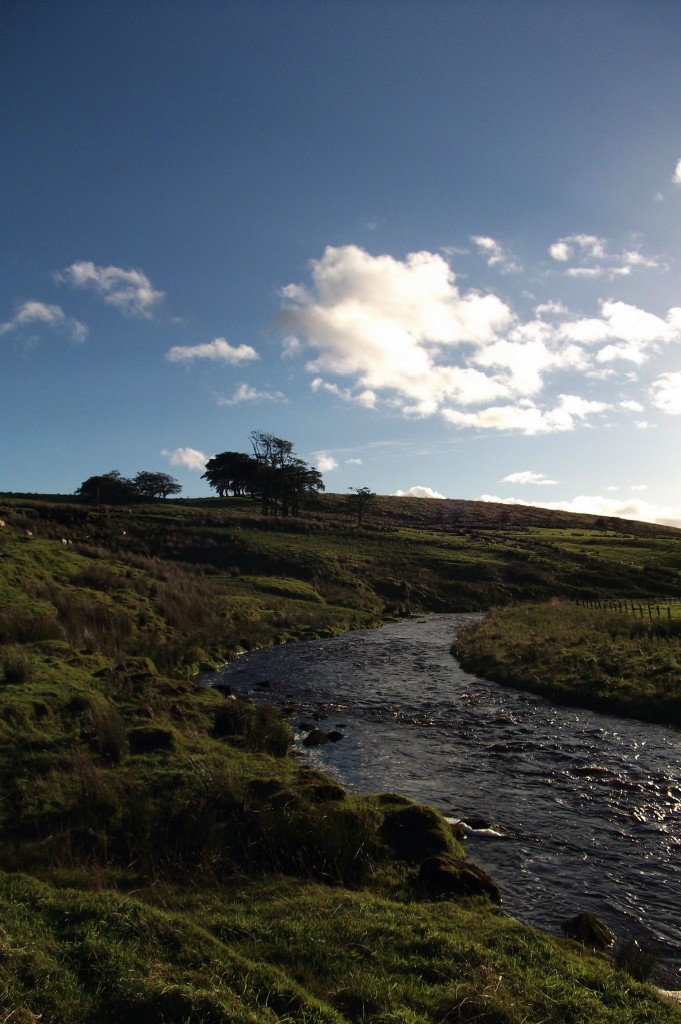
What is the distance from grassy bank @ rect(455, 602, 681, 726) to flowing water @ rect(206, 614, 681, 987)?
118 cm

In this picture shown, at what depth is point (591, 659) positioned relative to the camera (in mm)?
27172

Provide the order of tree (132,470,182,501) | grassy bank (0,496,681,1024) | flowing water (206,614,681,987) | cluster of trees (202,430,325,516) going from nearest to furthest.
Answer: grassy bank (0,496,681,1024) < flowing water (206,614,681,987) < cluster of trees (202,430,325,516) < tree (132,470,182,501)

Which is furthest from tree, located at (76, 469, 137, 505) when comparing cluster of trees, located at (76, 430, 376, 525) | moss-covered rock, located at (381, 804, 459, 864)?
moss-covered rock, located at (381, 804, 459, 864)

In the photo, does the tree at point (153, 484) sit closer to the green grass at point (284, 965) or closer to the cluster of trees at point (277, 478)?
the cluster of trees at point (277, 478)

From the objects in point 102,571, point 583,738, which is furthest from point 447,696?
point 102,571

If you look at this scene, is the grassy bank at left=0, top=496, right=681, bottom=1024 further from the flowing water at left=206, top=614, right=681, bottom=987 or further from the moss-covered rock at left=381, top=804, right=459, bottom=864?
the flowing water at left=206, top=614, right=681, bottom=987

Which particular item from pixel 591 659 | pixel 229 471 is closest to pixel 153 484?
pixel 229 471

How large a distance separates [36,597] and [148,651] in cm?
604

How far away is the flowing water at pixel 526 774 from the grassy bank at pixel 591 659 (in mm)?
1177

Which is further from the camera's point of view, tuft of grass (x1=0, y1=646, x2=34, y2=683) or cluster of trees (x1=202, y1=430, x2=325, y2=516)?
cluster of trees (x1=202, y1=430, x2=325, y2=516)

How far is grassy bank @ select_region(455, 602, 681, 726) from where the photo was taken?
2227cm

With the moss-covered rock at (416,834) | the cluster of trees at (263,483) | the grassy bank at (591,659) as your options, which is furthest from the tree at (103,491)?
the moss-covered rock at (416,834)

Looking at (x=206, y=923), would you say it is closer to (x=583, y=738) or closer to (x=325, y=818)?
(x=325, y=818)

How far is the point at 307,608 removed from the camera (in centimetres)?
4825
